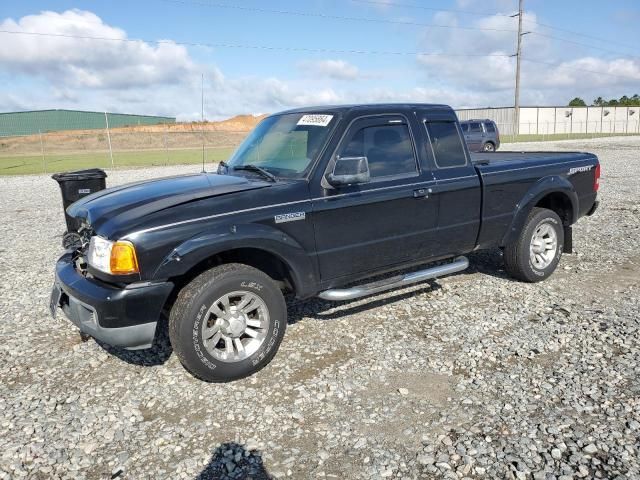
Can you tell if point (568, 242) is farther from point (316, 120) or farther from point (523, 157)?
point (316, 120)

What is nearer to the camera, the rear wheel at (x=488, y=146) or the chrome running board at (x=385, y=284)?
the chrome running board at (x=385, y=284)

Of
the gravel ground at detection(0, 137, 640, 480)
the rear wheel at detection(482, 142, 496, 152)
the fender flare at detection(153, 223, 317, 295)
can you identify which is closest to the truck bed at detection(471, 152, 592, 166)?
the gravel ground at detection(0, 137, 640, 480)

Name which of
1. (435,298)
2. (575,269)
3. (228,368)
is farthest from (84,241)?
(575,269)

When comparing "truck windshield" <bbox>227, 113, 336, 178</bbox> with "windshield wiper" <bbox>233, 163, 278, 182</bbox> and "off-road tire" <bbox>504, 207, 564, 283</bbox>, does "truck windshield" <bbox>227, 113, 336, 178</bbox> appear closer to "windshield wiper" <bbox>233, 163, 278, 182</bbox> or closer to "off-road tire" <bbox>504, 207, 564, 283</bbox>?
"windshield wiper" <bbox>233, 163, 278, 182</bbox>

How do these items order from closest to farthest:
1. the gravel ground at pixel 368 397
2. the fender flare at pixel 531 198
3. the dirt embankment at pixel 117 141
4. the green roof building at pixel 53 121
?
the gravel ground at pixel 368 397 → the fender flare at pixel 531 198 → the dirt embankment at pixel 117 141 → the green roof building at pixel 53 121

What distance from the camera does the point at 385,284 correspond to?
4.42 meters

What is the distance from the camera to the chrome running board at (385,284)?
4.19 m

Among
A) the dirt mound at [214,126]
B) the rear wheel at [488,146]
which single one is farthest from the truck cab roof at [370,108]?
the dirt mound at [214,126]

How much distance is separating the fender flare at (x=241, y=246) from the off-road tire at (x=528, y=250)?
102 inches

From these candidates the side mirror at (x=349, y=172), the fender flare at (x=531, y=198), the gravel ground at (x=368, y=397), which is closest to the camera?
the gravel ground at (x=368, y=397)

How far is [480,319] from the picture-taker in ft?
15.8

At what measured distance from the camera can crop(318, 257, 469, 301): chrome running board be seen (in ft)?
13.7

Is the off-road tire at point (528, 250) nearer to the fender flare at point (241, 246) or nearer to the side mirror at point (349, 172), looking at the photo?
the side mirror at point (349, 172)

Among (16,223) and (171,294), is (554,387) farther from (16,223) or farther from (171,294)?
(16,223)
